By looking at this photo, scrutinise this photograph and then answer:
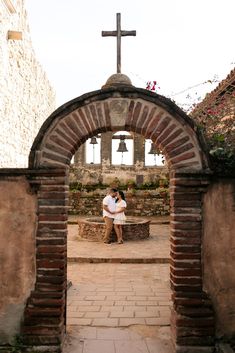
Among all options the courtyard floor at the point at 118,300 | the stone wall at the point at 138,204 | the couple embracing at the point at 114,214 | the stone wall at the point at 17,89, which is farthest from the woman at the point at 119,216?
the stone wall at the point at 138,204

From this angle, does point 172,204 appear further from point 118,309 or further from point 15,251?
point 118,309

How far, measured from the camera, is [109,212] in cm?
1021

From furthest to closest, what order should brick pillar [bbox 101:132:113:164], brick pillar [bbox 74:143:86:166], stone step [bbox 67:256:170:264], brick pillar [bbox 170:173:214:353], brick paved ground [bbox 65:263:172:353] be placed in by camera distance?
brick pillar [bbox 74:143:86:166] < brick pillar [bbox 101:132:113:164] < stone step [bbox 67:256:170:264] < brick paved ground [bbox 65:263:172:353] < brick pillar [bbox 170:173:214:353]

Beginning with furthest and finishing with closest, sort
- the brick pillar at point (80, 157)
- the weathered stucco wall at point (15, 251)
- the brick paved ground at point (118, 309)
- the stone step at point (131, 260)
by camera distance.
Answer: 1. the brick pillar at point (80, 157)
2. the stone step at point (131, 260)
3. the brick paved ground at point (118, 309)
4. the weathered stucco wall at point (15, 251)

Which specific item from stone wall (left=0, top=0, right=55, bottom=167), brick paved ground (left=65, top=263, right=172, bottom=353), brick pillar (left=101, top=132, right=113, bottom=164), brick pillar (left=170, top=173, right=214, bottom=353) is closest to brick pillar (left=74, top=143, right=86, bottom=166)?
brick pillar (left=101, top=132, right=113, bottom=164)

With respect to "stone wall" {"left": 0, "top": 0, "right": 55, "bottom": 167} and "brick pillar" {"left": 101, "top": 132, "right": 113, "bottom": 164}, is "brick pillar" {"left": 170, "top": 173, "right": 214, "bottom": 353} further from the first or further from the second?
"brick pillar" {"left": 101, "top": 132, "right": 113, "bottom": 164}

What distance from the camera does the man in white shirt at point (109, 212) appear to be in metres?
10.2

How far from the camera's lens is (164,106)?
159 inches

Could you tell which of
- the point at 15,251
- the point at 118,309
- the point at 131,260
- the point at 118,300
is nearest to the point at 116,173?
the point at 131,260

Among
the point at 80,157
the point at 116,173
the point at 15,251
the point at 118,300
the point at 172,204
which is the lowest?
the point at 118,300

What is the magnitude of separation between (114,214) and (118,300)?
457 centimetres

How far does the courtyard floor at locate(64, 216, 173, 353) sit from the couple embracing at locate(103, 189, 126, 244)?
508 millimetres

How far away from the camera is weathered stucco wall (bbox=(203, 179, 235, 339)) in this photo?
159 inches

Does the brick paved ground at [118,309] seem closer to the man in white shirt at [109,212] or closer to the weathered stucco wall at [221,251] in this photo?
the weathered stucco wall at [221,251]
